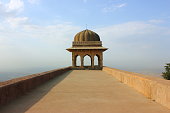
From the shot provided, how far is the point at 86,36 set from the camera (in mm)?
→ 27859

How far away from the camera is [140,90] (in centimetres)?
653

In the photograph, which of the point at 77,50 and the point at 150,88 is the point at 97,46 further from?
the point at 150,88

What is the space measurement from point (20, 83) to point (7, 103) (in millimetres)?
1327

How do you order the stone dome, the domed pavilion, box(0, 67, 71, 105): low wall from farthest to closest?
the stone dome, the domed pavilion, box(0, 67, 71, 105): low wall

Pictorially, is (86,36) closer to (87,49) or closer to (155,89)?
(87,49)

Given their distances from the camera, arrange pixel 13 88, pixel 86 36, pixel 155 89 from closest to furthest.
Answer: pixel 155 89 → pixel 13 88 → pixel 86 36

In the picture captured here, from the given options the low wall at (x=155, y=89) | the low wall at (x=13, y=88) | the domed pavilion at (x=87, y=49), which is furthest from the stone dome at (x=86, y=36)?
the low wall at (x=155, y=89)

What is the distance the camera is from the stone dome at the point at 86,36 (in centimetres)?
2782

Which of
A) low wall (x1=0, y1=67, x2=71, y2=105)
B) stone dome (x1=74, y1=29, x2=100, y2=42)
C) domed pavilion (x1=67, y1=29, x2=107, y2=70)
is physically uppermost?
stone dome (x1=74, y1=29, x2=100, y2=42)

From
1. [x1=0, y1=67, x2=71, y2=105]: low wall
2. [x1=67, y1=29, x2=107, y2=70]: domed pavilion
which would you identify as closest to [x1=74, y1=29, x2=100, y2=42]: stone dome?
[x1=67, y1=29, x2=107, y2=70]: domed pavilion

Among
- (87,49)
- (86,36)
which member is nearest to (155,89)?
(87,49)

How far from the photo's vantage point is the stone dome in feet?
91.3

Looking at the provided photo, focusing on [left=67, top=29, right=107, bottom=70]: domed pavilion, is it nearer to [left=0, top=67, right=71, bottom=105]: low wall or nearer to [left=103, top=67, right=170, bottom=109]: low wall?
[left=0, top=67, right=71, bottom=105]: low wall

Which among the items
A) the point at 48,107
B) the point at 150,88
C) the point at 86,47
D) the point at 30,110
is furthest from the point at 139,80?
the point at 86,47
